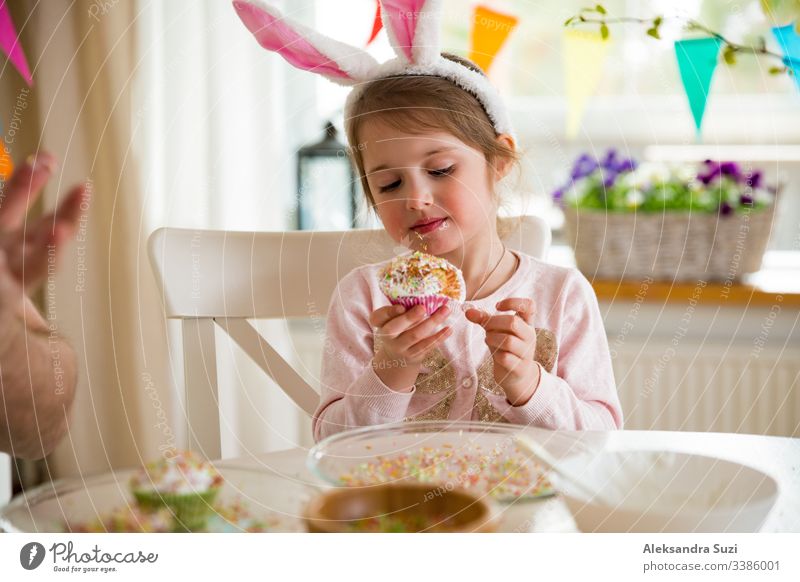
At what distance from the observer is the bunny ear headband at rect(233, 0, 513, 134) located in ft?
1.84

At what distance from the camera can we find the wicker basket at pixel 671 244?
0.63m

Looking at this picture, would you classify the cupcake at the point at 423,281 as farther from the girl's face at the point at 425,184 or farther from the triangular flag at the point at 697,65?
the triangular flag at the point at 697,65

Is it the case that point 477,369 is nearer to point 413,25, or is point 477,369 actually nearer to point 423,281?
point 423,281

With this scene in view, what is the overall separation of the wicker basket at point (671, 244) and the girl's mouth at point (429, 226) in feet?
0.45

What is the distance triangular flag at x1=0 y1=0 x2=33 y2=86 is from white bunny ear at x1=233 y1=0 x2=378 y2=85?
0.15 m

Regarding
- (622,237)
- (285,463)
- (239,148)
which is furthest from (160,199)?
(622,237)

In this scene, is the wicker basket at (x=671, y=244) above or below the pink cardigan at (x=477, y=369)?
above

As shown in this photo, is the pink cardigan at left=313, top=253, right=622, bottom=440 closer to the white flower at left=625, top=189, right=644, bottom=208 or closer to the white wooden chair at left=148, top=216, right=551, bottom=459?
the white wooden chair at left=148, top=216, right=551, bottom=459

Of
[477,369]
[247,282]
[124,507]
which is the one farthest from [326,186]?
[124,507]

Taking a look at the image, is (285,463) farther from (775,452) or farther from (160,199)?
(775,452)

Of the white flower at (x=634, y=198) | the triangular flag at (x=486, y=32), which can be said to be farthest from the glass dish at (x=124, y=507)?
the white flower at (x=634, y=198)

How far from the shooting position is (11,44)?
0.54 meters
